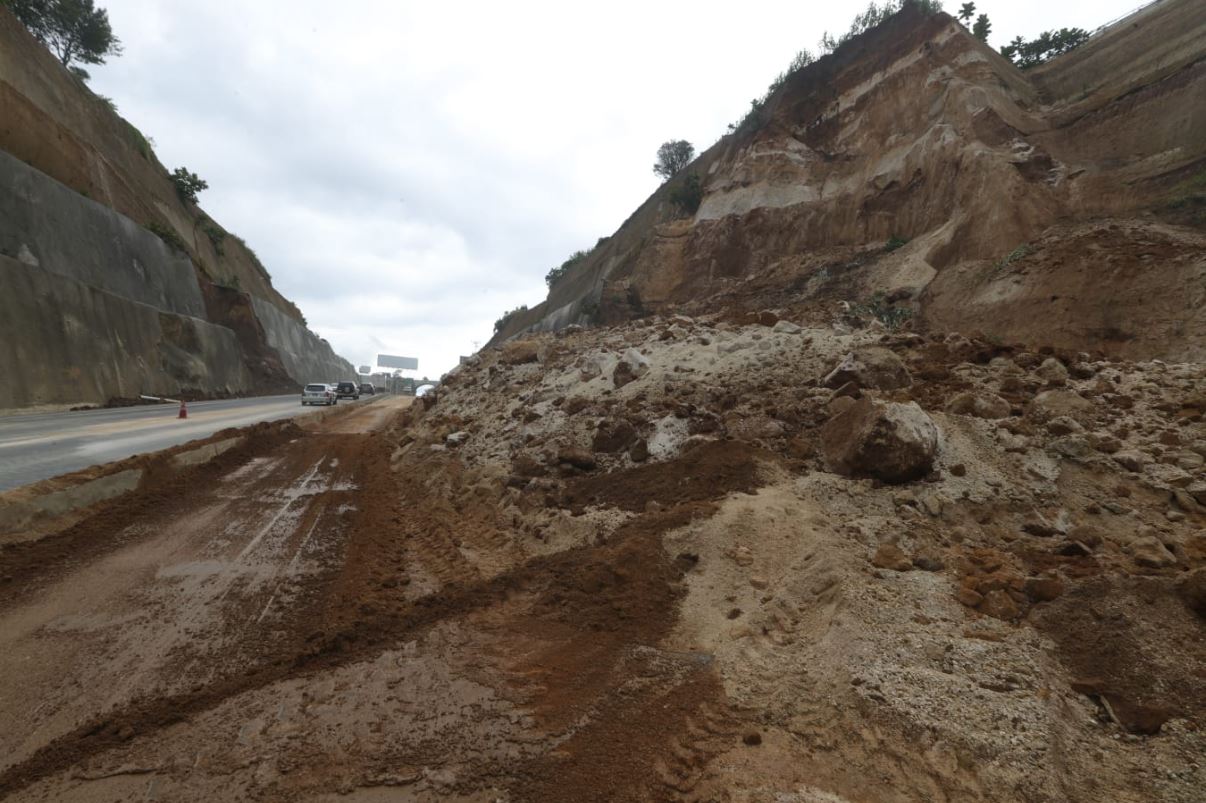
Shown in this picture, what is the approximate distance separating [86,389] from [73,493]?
19414 mm

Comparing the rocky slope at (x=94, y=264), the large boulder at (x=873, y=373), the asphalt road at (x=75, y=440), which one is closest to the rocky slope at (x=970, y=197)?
the large boulder at (x=873, y=373)

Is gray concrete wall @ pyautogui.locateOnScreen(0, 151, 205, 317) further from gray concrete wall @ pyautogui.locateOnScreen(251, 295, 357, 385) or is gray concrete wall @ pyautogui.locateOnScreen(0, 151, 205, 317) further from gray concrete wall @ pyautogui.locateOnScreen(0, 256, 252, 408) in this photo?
gray concrete wall @ pyautogui.locateOnScreen(251, 295, 357, 385)

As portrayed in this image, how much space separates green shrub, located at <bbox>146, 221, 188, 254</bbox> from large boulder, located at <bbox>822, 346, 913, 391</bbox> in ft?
119

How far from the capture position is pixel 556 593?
4879 mm

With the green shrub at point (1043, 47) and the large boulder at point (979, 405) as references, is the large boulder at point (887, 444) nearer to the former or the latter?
the large boulder at point (979, 405)

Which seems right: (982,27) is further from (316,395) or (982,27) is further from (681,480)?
(316,395)

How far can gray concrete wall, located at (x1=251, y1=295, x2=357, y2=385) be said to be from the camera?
1657 inches

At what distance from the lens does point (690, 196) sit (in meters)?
26.9

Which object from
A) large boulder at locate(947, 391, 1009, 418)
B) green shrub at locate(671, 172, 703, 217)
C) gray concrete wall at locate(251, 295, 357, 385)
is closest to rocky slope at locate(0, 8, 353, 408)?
gray concrete wall at locate(251, 295, 357, 385)

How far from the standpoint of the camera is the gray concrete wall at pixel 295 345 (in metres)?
42.1

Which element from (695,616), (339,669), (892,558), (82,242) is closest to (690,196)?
(892,558)

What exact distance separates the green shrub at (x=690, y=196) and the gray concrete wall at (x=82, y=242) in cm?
2730

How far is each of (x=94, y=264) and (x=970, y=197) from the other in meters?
34.6

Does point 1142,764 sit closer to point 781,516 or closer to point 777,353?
point 781,516
